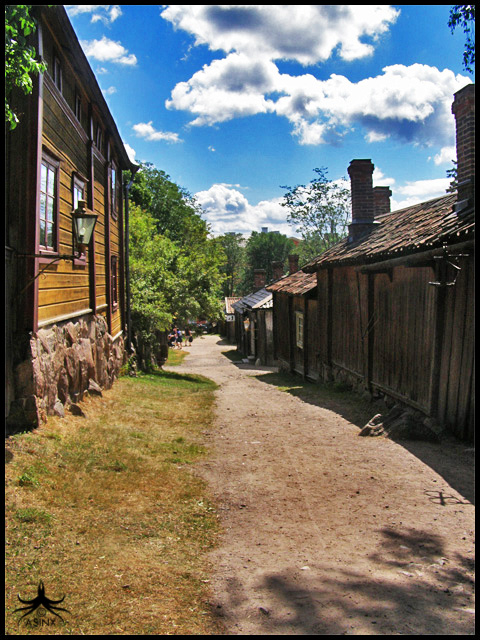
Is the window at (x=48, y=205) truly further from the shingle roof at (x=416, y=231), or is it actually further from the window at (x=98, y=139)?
the shingle roof at (x=416, y=231)

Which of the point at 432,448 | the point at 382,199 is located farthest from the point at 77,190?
the point at 382,199

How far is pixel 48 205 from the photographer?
8.05 m

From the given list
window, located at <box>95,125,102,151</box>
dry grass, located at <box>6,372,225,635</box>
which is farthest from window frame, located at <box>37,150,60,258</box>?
window, located at <box>95,125,102,151</box>

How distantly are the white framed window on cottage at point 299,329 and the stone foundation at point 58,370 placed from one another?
8851 mm

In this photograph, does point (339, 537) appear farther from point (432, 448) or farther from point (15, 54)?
point (15, 54)

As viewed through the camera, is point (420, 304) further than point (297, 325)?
No

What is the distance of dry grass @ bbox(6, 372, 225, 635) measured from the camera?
3473 mm

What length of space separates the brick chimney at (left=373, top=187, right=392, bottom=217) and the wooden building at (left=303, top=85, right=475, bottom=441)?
11.8ft

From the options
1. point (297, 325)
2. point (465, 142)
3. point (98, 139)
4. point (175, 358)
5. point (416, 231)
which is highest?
point (98, 139)

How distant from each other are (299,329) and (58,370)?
12.9 metres

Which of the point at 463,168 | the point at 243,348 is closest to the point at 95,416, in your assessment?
the point at 463,168

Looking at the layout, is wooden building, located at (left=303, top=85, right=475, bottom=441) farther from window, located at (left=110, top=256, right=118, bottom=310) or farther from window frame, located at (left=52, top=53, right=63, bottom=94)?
window frame, located at (left=52, top=53, right=63, bottom=94)

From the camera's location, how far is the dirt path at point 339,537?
3.46 metres

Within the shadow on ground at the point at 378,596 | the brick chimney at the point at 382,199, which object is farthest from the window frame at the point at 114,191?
the shadow on ground at the point at 378,596
